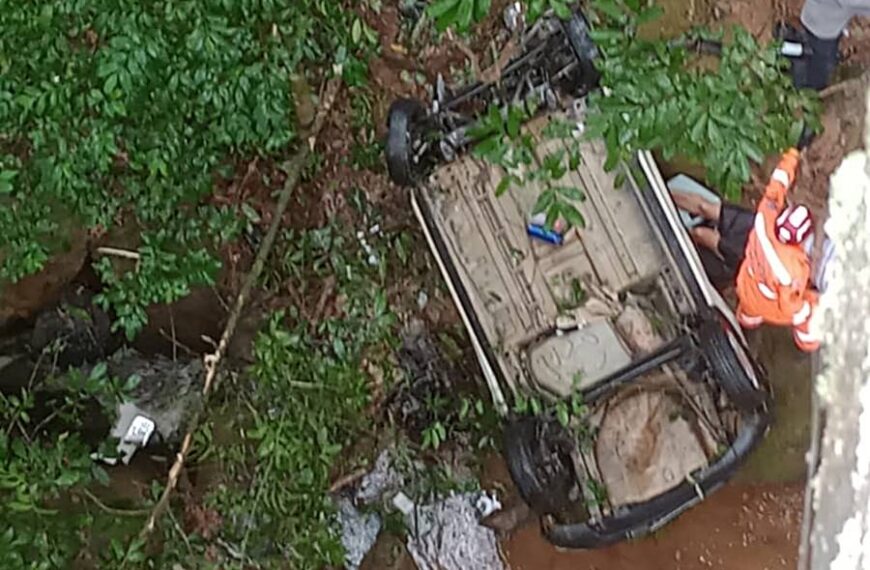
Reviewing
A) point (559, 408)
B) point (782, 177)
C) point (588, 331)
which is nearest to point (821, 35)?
point (782, 177)

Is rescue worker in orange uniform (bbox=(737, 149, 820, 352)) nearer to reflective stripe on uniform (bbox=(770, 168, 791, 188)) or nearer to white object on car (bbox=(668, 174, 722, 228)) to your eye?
reflective stripe on uniform (bbox=(770, 168, 791, 188))

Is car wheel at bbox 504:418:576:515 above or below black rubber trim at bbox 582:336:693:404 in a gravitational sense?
below

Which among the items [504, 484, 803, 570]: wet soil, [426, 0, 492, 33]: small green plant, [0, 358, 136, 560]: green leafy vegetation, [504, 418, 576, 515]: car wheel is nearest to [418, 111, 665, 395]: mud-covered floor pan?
[504, 418, 576, 515]: car wheel

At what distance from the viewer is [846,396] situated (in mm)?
1902

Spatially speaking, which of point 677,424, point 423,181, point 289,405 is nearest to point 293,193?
point 423,181

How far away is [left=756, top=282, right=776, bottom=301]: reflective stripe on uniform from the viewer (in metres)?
3.20

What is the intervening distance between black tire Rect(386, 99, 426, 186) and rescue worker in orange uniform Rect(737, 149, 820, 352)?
108 cm

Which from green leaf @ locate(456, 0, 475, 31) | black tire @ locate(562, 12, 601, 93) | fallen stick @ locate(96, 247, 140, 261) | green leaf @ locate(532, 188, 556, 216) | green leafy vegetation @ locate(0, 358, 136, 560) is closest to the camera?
green leaf @ locate(456, 0, 475, 31)

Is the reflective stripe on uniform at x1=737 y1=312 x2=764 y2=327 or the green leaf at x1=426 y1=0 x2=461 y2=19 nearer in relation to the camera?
the green leaf at x1=426 y1=0 x2=461 y2=19

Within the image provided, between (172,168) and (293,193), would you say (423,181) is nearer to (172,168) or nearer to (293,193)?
(293,193)

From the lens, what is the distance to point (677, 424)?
342 centimetres

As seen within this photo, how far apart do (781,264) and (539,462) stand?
0.96 m

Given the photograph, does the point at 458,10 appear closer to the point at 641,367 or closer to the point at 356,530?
the point at 641,367

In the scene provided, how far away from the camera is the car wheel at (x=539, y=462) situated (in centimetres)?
331
